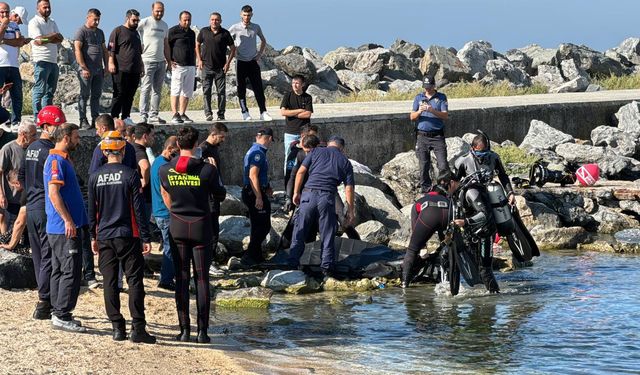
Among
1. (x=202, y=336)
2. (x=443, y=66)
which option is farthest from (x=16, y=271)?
(x=443, y=66)

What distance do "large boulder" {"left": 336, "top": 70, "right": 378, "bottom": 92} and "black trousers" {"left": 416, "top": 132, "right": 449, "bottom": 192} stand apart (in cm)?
1866

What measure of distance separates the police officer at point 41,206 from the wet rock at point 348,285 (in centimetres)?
414

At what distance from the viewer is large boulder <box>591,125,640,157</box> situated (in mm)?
25375

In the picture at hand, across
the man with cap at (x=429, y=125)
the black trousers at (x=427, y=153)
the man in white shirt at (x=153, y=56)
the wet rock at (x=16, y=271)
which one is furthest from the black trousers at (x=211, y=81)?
the wet rock at (x=16, y=271)

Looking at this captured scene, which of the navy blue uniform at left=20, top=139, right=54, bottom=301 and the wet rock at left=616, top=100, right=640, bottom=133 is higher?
the wet rock at left=616, top=100, right=640, bottom=133

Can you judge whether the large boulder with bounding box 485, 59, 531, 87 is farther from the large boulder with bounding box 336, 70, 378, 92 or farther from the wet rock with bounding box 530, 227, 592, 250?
the wet rock with bounding box 530, 227, 592, 250

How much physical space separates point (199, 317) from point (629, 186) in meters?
12.8

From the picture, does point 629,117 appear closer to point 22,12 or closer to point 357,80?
point 357,80

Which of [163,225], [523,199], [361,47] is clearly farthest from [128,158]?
[361,47]

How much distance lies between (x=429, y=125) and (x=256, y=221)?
451cm

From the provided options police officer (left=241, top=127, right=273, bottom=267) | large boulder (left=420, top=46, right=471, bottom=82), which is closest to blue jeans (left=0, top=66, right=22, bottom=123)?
police officer (left=241, top=127, right=273, bottom=267)

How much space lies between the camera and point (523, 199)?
63.7ft

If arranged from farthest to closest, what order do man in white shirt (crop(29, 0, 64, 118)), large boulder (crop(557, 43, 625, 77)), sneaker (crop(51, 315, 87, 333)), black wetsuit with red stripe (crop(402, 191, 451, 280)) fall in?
large boulder (crop(557, 43, 625, 77))
man in white shirt (crop(29, 0, 64, 118))
black wetsuit with red stripe (crop(402, 191, 451, 280))
sneaker (crop(51, 315, 87, 333))

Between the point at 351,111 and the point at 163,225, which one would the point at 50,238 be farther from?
the point at 351,111
